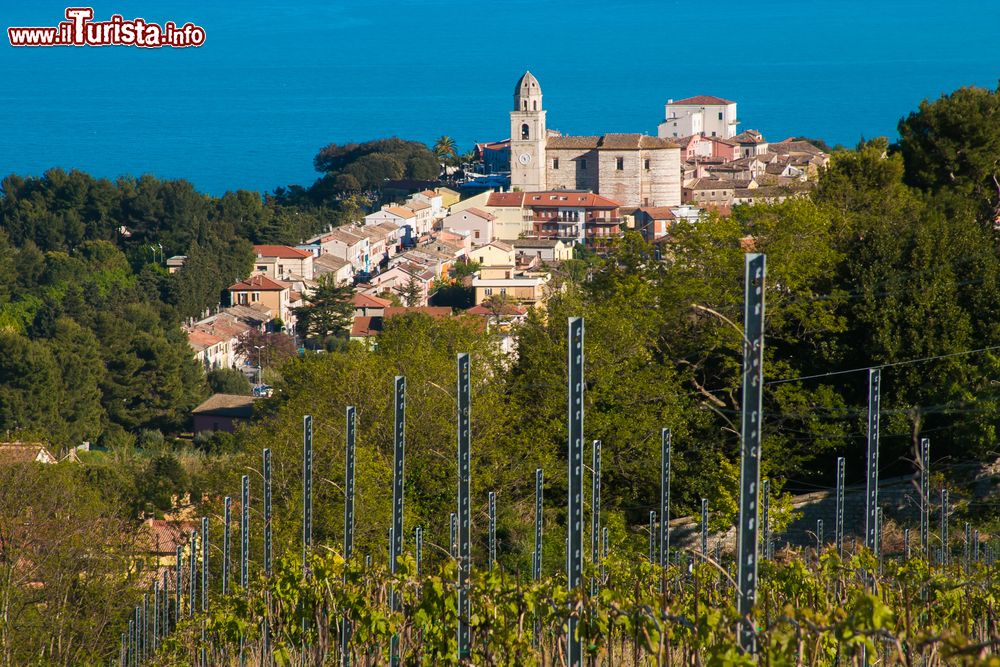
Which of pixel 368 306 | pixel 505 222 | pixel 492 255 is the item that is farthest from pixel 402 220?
pixel 368 306

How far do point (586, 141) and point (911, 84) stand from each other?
221 ft

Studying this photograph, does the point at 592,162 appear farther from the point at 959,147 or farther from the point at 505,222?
the point at 959,147

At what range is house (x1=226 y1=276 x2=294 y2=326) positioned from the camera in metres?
49.9

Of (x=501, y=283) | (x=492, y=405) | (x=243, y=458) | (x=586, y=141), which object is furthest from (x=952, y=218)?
(x=586, y=141)

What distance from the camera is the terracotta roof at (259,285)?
49844mm

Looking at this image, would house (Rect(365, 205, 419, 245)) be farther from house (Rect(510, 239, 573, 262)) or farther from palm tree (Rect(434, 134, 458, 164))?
palm tree (Rect(434, 134, 458, 164))

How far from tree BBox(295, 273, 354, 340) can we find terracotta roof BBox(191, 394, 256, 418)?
8326 mm

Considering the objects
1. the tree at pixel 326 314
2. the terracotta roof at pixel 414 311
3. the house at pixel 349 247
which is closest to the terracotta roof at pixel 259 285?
the tree at pixel 326 314

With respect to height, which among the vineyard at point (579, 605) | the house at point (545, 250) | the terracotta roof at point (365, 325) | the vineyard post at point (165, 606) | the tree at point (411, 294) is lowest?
the vineyard post at point (165, 606)

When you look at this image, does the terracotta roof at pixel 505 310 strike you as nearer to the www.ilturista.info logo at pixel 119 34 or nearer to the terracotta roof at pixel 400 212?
the www.ilturista.info logo at pixel 119 34

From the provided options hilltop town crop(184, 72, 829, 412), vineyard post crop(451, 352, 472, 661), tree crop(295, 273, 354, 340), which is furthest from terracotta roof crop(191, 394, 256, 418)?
vineyard post crop(451, 352, 472, 661)

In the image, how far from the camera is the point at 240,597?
6293 mm

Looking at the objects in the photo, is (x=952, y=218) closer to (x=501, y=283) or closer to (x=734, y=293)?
(x=734, y=293)

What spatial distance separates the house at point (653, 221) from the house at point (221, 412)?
1112 inches
